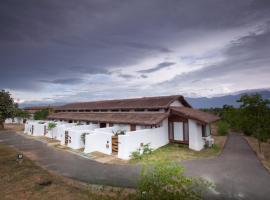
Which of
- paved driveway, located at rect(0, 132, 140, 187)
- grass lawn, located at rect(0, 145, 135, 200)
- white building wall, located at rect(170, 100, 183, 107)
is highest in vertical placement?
white building wall, located at rect(170, 100, 183, 107)

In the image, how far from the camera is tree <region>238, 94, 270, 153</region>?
18.2 metres

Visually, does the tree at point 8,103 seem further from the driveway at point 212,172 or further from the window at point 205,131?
the window at point 205,131

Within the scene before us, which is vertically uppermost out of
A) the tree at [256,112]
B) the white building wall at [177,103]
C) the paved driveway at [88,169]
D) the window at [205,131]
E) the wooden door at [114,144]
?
the white building wall at [177,103]

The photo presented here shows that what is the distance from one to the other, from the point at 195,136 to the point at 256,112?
21.0 ft

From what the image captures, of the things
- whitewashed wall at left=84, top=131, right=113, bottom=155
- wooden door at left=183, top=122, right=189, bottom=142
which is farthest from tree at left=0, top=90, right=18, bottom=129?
wooden door at left=183, top=122, right=189, bottom=142

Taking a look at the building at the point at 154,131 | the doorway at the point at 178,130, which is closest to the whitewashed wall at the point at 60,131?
the building at the point at 154,131

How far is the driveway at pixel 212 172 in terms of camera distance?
10367 millimetres

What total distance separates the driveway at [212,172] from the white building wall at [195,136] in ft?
7.98

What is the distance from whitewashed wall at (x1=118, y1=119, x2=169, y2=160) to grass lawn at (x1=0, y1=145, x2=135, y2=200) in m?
6.06

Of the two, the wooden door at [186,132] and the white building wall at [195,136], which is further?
the wooden door at [186,132]

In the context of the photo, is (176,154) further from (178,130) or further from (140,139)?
(178,130)

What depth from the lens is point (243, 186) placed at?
10.9 meters

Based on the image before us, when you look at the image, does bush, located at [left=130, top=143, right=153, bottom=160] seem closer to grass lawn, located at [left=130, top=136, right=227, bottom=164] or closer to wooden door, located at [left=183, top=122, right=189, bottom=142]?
grass lawn, located at [left=130, top=136, right=227, bottom=164]

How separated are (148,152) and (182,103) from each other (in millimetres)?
10974
